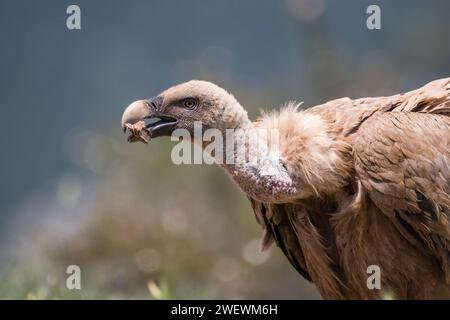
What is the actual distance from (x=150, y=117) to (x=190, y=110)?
0.20m

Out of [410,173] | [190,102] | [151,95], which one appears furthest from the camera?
[151,95]

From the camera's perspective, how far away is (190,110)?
4.19 metres

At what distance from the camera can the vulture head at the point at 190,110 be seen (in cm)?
418

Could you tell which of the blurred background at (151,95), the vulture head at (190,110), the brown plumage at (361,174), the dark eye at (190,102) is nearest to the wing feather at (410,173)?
the brown plumage at (361,174)

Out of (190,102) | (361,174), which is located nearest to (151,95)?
(190,102)

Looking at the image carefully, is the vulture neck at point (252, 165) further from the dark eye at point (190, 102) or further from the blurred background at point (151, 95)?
the blurred background at point (151, 95)

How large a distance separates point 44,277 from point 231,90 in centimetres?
511

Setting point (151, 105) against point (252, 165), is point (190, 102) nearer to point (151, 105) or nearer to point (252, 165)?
point (151, 105)

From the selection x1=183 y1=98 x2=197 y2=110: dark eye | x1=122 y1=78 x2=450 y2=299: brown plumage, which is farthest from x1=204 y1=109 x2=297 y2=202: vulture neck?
x1=183 y1=98 x2=197 y2=110: dark eye

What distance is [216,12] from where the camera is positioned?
48.4 feet

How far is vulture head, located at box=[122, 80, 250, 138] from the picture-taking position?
4.18 m

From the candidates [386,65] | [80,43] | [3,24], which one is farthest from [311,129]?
[80,43]

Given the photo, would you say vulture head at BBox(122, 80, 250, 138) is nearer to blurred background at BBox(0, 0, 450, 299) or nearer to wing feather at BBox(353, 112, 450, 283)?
wing feather at BBox(353, 112, 450, 283)

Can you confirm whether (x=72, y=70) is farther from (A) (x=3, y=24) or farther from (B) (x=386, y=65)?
(B) (x=386, y=65)
